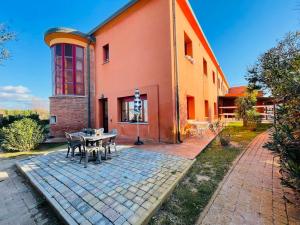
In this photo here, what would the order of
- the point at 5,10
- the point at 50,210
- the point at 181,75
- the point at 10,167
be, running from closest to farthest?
the point at 50,210, the point at 10,167, the point at 5,10, the point at 181,75

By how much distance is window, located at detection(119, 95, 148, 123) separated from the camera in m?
8.27

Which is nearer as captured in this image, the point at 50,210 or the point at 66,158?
the point at 50,210

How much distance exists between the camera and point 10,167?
521cm

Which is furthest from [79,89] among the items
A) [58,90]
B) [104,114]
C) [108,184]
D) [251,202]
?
[251,202]

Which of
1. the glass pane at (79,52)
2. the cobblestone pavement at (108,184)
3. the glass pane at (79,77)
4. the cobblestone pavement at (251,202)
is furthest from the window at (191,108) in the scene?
the glass pane at (79,52)

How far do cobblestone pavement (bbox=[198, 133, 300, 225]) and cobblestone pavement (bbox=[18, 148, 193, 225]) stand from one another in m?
0.98

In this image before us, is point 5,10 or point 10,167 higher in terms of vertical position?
point 5,10

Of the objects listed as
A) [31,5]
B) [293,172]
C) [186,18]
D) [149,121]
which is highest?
[31,5]

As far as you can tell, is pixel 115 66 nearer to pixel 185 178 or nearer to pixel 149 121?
pixel 149 121

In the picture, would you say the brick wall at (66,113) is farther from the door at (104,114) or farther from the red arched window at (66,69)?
the door at (104,114)

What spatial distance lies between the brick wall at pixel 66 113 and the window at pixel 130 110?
10.9 feet

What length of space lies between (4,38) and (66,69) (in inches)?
171

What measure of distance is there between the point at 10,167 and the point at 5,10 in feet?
23.5

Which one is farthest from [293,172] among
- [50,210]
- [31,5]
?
[31,5]
